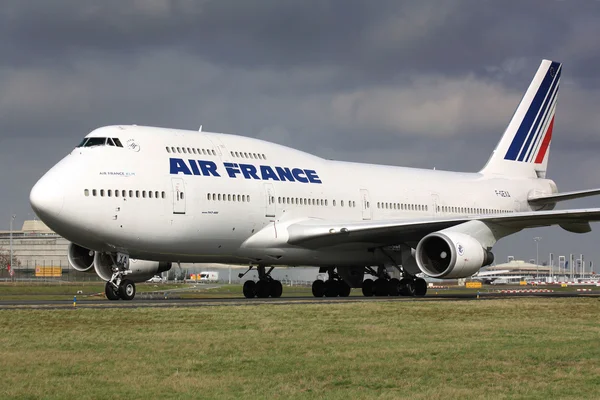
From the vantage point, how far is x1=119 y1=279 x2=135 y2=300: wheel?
25906mm

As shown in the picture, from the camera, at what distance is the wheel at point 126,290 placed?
85.0ft

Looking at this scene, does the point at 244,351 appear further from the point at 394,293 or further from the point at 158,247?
the point at 394,293

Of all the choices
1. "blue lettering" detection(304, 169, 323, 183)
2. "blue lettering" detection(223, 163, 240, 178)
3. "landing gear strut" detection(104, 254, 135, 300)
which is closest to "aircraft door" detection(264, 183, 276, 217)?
"blue lettering" detection(223, 163, 240, 178)

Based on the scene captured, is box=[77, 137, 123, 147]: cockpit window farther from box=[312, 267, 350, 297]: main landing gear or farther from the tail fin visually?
the tail fin

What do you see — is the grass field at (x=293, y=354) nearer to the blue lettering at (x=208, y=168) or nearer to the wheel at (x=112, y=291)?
the wheel at (x=112, y=291)

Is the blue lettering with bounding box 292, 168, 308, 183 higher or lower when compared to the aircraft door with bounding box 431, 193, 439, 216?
higher

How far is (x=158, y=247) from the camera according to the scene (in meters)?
26.7

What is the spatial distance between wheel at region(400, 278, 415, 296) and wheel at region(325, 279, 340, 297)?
302 centimetres

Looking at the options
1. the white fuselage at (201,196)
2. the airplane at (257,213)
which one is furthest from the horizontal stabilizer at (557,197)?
the white fuselage at (201,196)

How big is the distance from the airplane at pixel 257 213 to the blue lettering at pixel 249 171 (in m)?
0.05

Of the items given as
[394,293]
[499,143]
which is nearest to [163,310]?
[394,293]

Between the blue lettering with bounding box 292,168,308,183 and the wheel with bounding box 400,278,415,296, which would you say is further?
the wheel with bounding box 400,278,415,296

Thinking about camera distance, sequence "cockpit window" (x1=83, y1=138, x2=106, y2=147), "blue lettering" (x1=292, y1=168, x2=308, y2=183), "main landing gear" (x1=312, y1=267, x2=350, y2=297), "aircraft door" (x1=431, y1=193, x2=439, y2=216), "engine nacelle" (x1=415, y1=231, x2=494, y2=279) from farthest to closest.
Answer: "aircraft door" (x1=431, y1=193, x2=439, y2=216), "main landing gear" (x1=312, y1=267, x2=350, y2=297), "blue lettering" (x1=292, y1=168, x2=308, y2=183), "engine nacelle" (x1=415, y1=231, x2=494, y2=279), "cockpit window" (x1=83, y1=138, x2=106, y2=147)

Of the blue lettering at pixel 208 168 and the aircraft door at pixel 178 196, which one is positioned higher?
the blue lettering at pixel 208 168
